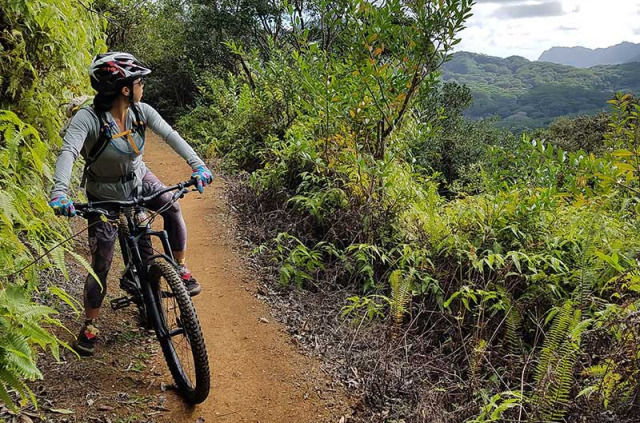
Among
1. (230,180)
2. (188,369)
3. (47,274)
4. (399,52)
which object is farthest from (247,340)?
(230,180)

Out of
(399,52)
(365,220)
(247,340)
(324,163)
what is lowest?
(247,340)

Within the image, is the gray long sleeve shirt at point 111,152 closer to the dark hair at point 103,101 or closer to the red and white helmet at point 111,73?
the dark hair at point 103,101

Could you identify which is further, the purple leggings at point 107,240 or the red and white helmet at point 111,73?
the purple leggings at point 107,240

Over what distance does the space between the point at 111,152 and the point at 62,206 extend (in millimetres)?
743

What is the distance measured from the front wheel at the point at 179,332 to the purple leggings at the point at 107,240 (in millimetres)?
363

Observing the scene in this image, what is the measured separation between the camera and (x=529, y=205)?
554 cm

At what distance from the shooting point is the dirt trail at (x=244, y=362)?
3918mm

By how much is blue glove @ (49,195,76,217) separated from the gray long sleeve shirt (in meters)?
0.21

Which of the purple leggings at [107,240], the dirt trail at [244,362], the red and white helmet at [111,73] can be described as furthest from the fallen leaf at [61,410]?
the red and white helmet at [111,73]

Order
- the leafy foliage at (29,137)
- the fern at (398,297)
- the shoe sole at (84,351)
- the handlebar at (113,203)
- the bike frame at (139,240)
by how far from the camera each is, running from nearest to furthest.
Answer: the leafy foliage at (29,137), the handlebar at (113,203), the bike frame at (139,240), the shoe sole at (84,351), the fern at (398,297)

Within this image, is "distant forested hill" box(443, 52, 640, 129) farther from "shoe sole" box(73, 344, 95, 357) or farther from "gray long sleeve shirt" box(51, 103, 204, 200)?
"shoe sole" box(73, 344, 95, 357)

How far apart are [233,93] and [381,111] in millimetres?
9034

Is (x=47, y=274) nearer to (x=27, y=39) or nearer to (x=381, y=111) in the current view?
(x=27, y=39)

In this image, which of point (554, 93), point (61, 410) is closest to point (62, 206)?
point (61, 410)
